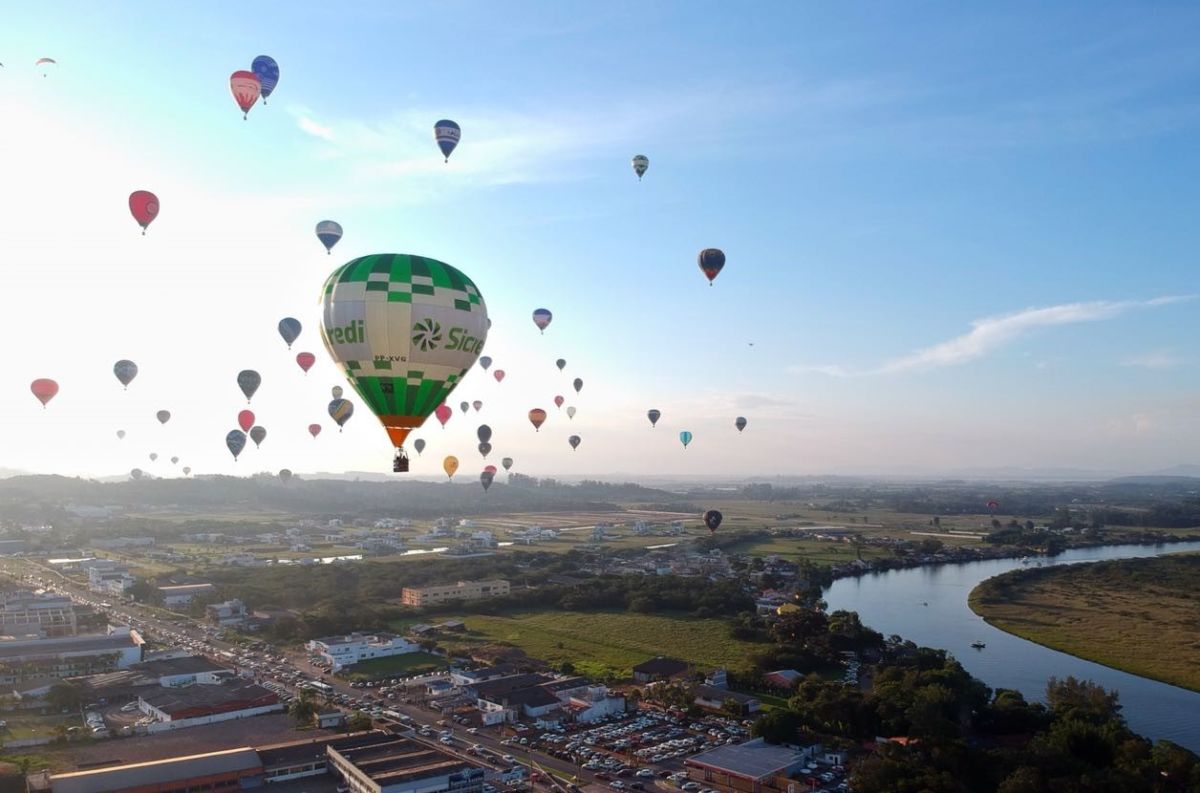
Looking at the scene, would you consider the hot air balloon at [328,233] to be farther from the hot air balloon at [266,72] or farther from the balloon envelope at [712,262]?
the balloon envelope at [712,262]

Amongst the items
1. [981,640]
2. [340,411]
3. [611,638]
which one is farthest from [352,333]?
[981,640]

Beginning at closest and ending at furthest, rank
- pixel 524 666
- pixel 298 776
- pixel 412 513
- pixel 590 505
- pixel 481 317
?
pixel 481 317 → pixel 298 776 → pixel 524 666 → pixel 412 513 → pixel 590 505

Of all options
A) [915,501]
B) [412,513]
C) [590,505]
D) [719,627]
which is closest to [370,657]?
[719,627]

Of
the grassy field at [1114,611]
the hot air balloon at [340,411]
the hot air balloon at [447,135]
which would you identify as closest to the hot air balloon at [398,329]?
the hot air balloon at [447,135]

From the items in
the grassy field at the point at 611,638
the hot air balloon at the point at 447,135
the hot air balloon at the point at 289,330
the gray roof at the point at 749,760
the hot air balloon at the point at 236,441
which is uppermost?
the hot air balloon at the point at 447,135

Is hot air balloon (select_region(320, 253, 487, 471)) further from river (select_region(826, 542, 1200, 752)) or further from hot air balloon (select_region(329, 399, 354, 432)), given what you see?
river (select_region(826, 542, 1200, 752))

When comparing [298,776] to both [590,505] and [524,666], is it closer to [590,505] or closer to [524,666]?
[524,666]
